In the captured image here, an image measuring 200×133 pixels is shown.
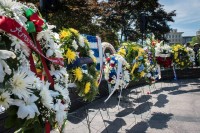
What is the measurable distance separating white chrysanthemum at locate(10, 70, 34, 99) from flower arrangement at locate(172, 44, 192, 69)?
13024 millimetres

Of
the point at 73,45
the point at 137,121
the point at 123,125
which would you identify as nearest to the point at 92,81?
the point at 73,45

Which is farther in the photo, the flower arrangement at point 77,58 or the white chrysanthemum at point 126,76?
the white chrysanthemum at point 126,76

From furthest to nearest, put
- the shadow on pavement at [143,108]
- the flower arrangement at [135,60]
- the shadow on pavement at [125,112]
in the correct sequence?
the flower arrangement at [135,60] < the shadow on pavement at [143,108] < the shadow on pavement at [125,112]

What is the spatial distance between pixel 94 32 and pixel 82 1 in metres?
3.58

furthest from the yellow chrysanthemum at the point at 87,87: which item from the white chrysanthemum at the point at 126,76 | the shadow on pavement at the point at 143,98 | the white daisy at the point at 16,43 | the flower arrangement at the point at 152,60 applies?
the flower arrangement at the point at 152,60

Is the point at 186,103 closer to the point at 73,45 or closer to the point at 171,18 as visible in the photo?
the point at 73,45

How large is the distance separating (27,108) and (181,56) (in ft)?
44.6

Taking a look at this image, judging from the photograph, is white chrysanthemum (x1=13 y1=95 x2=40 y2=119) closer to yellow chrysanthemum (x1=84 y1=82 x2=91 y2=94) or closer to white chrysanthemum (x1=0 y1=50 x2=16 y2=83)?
white chrysanthemum (x1=0 y1=50 x2=16 y2=83)

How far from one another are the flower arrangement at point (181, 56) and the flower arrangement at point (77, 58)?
405 inches

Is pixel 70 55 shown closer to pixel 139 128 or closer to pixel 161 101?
pixel 139 128

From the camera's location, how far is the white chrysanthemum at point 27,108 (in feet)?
6.47

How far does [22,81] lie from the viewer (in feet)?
6.55

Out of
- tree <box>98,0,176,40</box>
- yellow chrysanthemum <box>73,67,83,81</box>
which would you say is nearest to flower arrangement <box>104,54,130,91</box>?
yellow chrysanthemum <box>73,67,83,81</box>

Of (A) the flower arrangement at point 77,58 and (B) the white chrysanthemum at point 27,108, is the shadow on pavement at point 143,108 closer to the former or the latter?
(A) the flower arrangement at point 77,58
